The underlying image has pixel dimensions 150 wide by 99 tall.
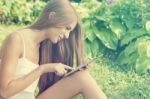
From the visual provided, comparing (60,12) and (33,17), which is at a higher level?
(60,12)

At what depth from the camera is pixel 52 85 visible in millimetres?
4398

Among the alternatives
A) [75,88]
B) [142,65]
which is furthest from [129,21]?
[75,88]

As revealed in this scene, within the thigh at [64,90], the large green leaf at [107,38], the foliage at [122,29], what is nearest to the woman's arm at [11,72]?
the thigh at [64,90]

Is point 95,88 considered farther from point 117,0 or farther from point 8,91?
point 117,0

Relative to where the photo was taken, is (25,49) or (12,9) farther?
(12,9)

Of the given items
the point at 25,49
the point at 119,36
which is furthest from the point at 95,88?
the point at 119,36

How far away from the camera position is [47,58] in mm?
4488

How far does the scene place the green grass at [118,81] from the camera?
18.2ft

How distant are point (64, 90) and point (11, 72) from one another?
540 millimetres

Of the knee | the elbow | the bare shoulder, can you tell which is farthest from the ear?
the elbow

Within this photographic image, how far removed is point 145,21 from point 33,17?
1553mm

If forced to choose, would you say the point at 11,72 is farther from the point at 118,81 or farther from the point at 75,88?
the point at 118,81

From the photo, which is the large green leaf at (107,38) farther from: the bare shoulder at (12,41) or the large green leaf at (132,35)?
the bare shoulder at (12,41)

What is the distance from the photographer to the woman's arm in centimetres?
395
